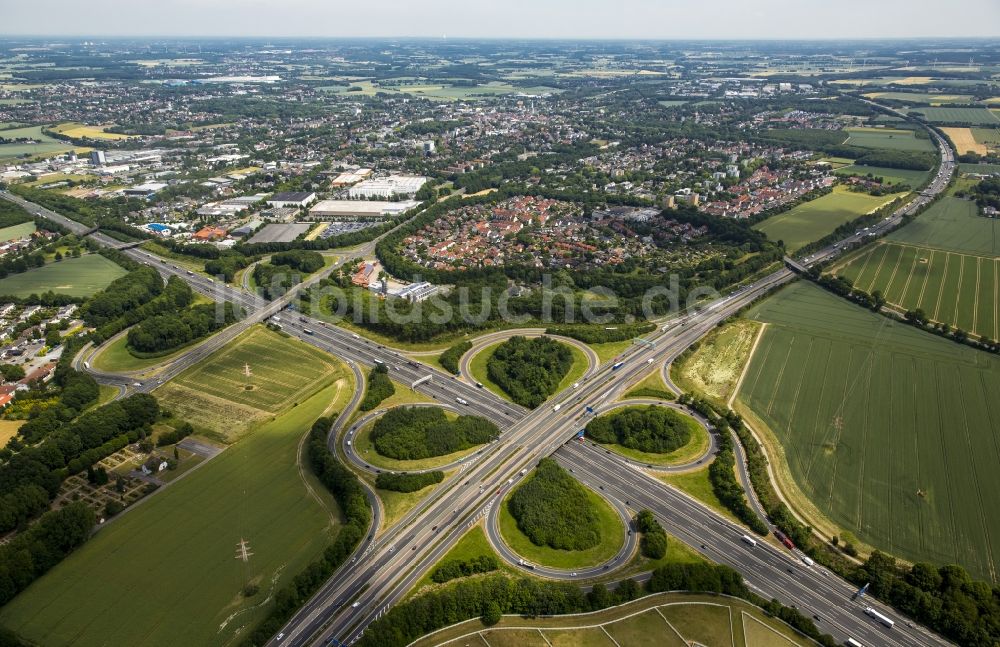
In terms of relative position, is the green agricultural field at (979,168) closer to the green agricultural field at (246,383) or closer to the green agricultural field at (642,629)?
the green agricultural field at (642,629)

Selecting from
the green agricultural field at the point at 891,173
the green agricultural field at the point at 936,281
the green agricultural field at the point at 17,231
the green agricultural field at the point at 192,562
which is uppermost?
the green agricultural field at the point at 891,173

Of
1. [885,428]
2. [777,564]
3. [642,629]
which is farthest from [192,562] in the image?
[885,428]

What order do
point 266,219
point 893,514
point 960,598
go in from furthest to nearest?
point 266,219
point 893,514
point 960,598

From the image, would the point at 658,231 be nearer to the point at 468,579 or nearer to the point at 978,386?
the point at 978,386

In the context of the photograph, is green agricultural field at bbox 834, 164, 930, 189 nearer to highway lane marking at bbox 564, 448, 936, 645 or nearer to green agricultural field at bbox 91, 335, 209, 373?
highway lane marking at bbox 564, 448, 936, 645

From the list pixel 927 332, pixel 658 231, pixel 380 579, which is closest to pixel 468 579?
pixel 380 579

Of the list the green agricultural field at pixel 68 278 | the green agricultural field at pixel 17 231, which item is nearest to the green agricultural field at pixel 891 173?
the green agricultural field at pixel 68 278
